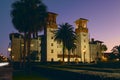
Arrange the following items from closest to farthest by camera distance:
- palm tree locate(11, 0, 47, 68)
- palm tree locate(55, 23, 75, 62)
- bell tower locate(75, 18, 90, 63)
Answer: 1. palm tree locate(11, 0, 47, 68)
2. palm tree locate(55, 23, 75, 62)
3. bell tower locate(75, 18, 90, 63)

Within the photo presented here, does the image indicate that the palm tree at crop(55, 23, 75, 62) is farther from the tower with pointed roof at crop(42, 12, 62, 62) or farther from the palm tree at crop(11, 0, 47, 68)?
the palm tree at crop(11, 0, 47, 68)

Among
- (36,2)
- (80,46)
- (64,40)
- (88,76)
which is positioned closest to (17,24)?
(36,2)

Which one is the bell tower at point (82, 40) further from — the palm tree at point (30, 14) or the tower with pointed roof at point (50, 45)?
the palm tree at point (30, 14)

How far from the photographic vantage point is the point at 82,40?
Result: 397 feet

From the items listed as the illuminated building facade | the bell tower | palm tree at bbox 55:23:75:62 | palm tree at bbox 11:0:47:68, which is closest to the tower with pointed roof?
the illuminated building facade

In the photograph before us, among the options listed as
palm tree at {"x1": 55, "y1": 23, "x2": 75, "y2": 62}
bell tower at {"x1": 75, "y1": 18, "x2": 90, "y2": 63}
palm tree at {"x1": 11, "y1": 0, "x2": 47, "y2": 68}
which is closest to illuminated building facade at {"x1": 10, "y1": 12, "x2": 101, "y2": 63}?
bell tower at {"x1": 75, "y1": 18, "x2": 90, "y2": 63}

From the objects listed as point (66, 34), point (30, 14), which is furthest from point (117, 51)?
point (30, 14)

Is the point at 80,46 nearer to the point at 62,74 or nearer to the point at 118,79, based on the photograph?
→ the point at 62,74

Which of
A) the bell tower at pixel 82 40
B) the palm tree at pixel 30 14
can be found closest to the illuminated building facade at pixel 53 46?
the bell tower at pixel 82 40

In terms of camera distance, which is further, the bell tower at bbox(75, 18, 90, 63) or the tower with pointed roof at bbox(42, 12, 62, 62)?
the bell tower at bbox(75, 18, 90, 63)

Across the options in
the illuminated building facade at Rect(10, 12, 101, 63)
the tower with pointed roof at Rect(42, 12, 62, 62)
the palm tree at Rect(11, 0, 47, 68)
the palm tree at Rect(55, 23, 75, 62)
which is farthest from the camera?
the illuminated building facade at Rect(10, 12, 101, 63)

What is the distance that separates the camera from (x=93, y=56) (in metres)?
133

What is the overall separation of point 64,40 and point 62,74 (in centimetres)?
5860

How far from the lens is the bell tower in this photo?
4710 inches
